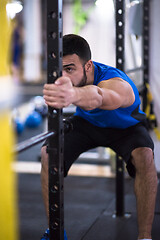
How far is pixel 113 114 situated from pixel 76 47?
0.46 meters

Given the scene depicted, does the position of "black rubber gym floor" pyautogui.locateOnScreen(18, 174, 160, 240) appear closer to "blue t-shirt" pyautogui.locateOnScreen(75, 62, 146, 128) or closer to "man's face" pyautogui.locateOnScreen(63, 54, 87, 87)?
"blue t-shirt" pyautogui.locateOnScreen(75, 62, 146, 128)

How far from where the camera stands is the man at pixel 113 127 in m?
2.05

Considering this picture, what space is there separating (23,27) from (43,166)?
12975 millimetres

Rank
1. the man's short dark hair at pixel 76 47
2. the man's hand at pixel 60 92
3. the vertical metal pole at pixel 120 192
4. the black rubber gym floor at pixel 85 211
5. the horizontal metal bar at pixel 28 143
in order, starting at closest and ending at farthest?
1. the horizontal metal bar at pixel 28 143
2. the man's hand at pixel 60 92
3. the man's short dark hair at pixel 76 47
4. the black rubber gym floor at pixel 85 211
5. the vertical metal pole at pixel 120 192

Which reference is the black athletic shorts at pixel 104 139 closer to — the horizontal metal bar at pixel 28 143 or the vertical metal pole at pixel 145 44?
the horizontal metal bar at pixel 28 143

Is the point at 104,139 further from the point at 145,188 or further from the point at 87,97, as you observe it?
the point at 87,97

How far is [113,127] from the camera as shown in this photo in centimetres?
243

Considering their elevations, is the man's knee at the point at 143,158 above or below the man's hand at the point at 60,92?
below

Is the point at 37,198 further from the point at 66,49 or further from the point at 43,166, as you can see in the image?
the point at 66,49

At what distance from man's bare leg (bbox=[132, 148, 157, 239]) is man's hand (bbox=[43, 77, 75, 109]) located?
85 cm

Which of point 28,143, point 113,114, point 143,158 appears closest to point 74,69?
point 113,114

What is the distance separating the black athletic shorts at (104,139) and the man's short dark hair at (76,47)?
1.57 ft

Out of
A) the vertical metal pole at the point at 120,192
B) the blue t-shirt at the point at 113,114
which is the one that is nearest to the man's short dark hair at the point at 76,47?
the blue t-shirt at the point at 113,114

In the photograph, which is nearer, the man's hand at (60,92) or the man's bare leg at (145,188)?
the man's hand at (60,92)
